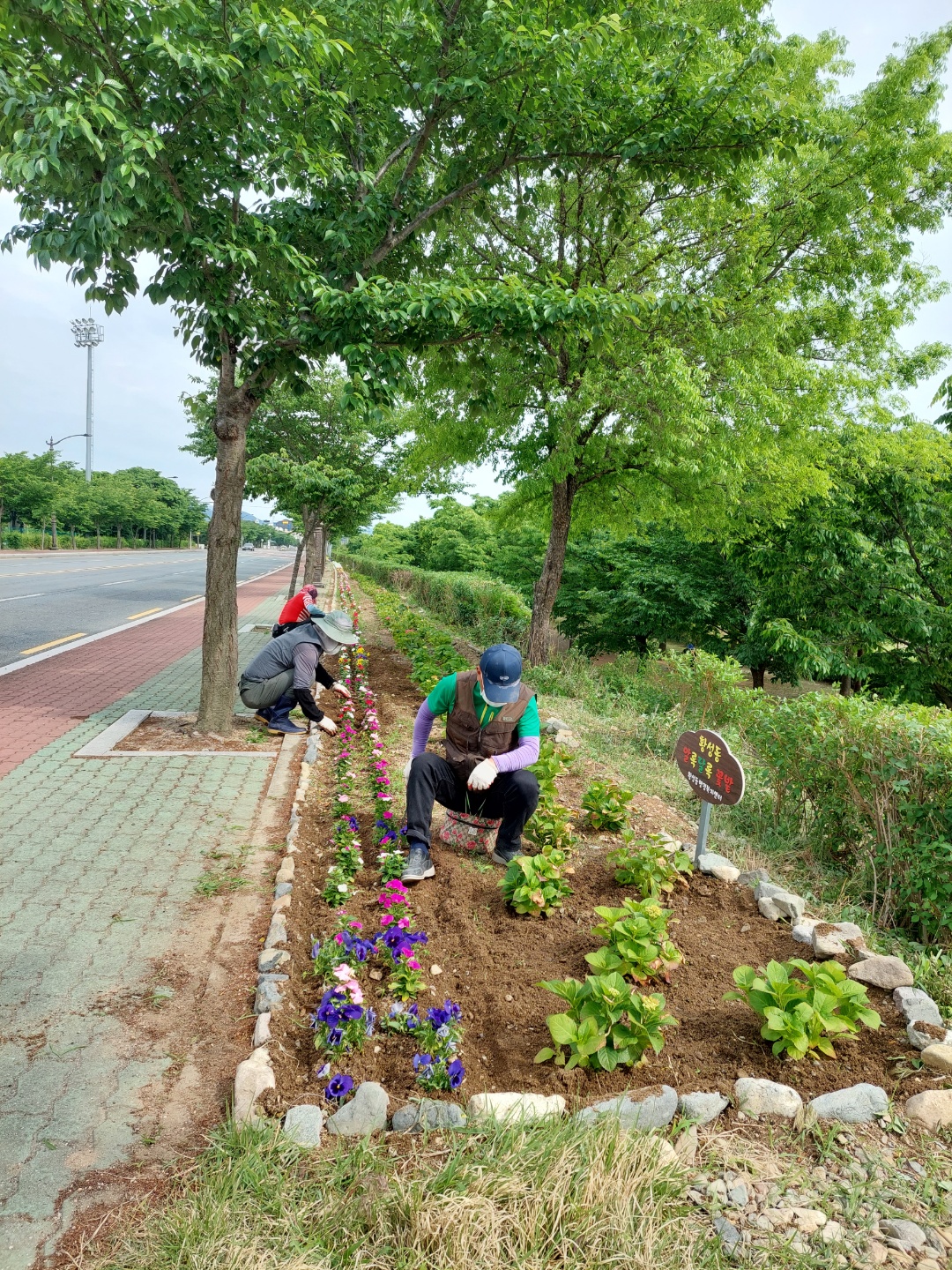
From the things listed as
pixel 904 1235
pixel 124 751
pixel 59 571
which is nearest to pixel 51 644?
pixel 124 751

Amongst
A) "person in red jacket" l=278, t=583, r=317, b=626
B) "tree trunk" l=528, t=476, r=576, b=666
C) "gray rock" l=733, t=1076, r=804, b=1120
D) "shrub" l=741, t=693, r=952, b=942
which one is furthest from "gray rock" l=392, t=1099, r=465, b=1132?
"tree trunk" l=528, t=476, r=576, b=666

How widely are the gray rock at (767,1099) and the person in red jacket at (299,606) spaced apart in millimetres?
5943

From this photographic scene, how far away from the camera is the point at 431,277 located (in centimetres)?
711

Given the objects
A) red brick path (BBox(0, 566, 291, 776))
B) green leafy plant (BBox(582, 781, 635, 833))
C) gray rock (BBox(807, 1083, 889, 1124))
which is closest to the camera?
gray rock (BBox(807, 1083, 889, 1124))

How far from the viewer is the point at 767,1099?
247cm

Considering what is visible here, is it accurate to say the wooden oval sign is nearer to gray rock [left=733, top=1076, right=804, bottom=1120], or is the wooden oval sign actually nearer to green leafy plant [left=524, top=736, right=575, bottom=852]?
green leafy plant [left=524, top=736, right=575, bottom=852]

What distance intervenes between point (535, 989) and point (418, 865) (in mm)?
998

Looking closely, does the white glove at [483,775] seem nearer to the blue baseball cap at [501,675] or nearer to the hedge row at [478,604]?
the blue baseball cap at [501,675]

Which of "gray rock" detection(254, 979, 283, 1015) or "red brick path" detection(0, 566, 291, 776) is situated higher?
"red brick path" detection(0, 566, 291, 776)

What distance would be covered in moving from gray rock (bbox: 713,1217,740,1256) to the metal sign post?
Result: 1.89 metres

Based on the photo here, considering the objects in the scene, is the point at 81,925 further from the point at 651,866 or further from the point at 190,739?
the point at 190,739

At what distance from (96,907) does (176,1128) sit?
1604 millimetres

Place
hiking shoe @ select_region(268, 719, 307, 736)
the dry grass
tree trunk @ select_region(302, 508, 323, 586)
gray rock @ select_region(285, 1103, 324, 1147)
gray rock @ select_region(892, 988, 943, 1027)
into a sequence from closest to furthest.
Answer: the dry grass → gray rock @ select_region(285, 1103, 324, 1147) → gray rock @ select_region(892, 988, 943, 1027) → hiking shoe @ select_region(268, 719, 307, 736) → tree trunk @ select_region(302, 508, 323, 586)

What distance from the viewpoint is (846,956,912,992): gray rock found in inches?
123
